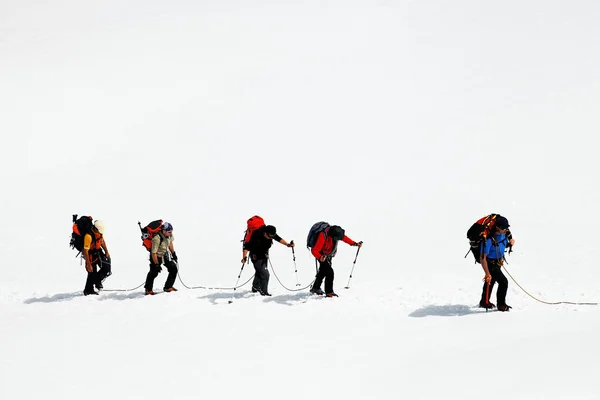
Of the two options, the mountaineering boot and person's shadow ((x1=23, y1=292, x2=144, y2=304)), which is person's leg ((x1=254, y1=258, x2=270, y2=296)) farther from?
the mountaineering boot

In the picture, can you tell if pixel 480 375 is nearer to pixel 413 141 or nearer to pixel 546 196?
pixel 546 196

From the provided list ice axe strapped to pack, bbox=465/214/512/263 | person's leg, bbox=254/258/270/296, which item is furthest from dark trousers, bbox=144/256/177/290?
ice axe strapped to pack, bbox=465/214/512/263

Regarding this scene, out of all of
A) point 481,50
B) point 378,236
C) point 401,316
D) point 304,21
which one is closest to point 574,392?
point 401,316

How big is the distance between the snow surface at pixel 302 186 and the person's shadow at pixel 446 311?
9 centimetres

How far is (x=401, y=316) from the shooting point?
1408 cm

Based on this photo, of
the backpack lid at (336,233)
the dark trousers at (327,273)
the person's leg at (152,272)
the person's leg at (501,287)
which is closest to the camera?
the person's leg at (501,287)

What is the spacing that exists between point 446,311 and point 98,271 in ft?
27.2

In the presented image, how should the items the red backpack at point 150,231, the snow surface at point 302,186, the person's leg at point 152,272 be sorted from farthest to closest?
the person's leg at point 152,272
the red backpack at point 150,231
the snow surface at point 302,186

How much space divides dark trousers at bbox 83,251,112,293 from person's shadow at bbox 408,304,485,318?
24.9 ft

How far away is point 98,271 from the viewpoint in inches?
693

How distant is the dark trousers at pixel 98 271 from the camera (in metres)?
17.3

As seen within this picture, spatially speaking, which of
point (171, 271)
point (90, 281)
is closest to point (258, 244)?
point (171, 271)

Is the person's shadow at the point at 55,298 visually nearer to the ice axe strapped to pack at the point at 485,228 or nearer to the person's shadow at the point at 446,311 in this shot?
the person's shadow at the point at 446,311

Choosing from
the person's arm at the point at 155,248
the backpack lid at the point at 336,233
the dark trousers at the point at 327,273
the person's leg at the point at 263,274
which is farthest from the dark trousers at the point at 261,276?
the person's arm at the point at 155,248
